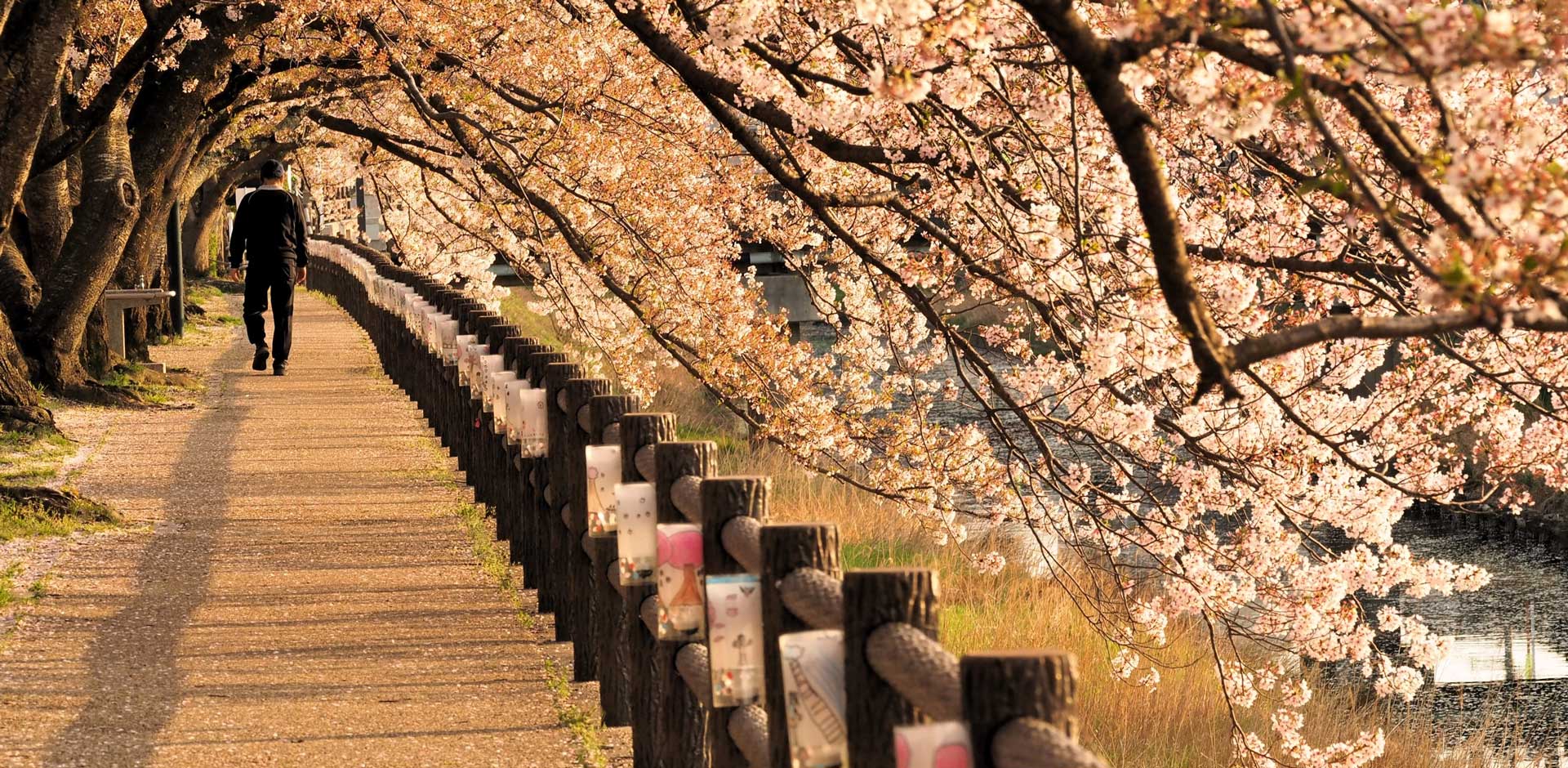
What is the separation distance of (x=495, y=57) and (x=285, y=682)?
22.4ft

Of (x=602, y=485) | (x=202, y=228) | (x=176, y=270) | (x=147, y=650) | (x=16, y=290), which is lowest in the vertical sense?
(x=147, y=650)

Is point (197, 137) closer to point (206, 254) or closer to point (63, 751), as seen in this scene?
point (63, 751)

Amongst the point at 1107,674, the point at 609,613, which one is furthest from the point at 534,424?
the point at 1107,674

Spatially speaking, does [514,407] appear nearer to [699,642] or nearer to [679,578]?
[699,642]

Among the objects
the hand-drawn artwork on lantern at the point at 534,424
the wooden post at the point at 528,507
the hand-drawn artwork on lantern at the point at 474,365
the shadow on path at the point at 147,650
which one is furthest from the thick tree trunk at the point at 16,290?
the hand-drawn artwork on lantern at the point at 534,424

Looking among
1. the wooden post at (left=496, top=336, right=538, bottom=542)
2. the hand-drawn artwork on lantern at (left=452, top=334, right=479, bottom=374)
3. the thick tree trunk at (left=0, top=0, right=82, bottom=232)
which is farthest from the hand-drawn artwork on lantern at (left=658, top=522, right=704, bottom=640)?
the thick tree trunk at (left=0, top=0, right=82, bottom=232)

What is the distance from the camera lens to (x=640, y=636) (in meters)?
→ 5.27

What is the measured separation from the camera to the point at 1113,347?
5.34 metres

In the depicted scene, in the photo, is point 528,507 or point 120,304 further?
point 120,304

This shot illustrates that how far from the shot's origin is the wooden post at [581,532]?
628 cm

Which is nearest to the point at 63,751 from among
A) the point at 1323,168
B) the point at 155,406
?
the point at 1323,168

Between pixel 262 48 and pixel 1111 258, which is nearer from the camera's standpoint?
pixel 1111 258

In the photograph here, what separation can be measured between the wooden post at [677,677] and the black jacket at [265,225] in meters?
10.6

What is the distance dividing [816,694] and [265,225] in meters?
12.4
